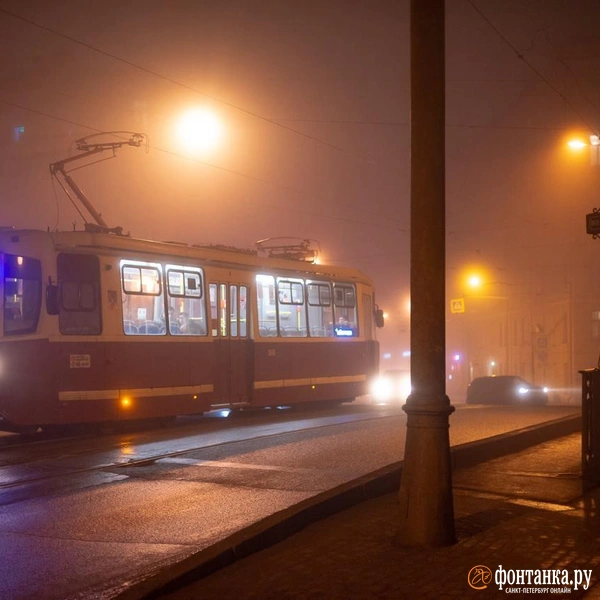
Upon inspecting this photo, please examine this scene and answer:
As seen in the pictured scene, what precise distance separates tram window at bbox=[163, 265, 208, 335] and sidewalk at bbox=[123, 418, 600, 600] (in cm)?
981

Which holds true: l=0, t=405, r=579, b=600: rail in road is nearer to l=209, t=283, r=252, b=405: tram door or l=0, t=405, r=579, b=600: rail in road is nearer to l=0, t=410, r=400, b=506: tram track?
l=0, t=410, r=400, b=506: tram track

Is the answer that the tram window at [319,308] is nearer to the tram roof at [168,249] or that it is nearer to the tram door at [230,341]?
the tram roof at [168,249]

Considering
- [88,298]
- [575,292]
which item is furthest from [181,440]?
[575,292]

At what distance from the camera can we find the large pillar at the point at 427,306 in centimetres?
709

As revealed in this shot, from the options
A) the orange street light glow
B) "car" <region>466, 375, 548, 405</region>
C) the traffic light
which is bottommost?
"car" <region>466, 375, 548, 405</region>

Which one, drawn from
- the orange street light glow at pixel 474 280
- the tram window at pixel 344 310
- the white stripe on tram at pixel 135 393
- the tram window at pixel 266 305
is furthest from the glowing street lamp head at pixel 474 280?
the white stripe on tram at pixel 135 393

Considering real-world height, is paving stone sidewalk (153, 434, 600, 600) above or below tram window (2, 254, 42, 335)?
below

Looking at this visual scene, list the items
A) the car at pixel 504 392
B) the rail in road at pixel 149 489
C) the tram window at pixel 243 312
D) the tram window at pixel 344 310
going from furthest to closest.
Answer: the car at pixel 504 392, the tram window at pixel 344 310, the tram window at pixel 243 312, the rail in road at pixel 149 489

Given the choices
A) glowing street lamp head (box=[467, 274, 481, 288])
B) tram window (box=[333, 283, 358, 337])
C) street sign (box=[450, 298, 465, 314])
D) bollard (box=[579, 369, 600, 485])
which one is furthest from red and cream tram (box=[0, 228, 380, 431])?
street sign (box=[450, 298, 465, 314])

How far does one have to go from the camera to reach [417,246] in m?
7.31

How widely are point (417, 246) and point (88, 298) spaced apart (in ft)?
34.2

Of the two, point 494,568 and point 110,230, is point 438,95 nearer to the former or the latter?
point 494,568

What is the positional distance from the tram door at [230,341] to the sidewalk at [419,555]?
34.4ft

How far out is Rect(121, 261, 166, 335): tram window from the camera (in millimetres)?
17250
